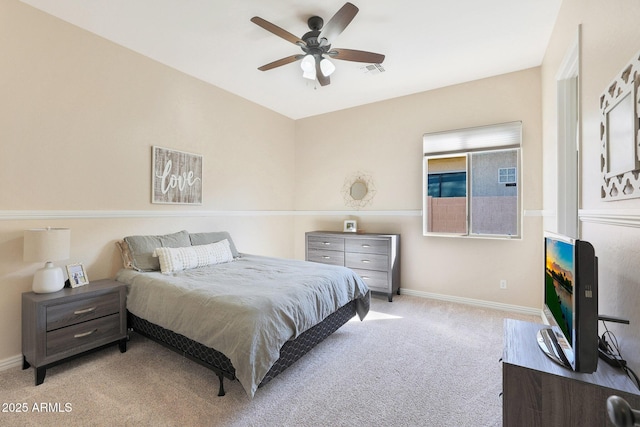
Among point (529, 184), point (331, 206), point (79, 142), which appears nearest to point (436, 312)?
point (529, 184)

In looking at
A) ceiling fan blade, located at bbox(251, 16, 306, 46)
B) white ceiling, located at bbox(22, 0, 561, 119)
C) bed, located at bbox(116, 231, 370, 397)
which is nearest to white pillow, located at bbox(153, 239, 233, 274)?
bed, located at bbox(116, 231, 370, 397)

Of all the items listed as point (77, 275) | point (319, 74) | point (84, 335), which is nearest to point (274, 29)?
point (319, 74)

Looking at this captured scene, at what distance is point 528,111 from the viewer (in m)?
3.44

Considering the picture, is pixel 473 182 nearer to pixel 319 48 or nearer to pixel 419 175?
pixel 419 175

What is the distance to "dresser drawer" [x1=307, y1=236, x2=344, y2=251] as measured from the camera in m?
4.34

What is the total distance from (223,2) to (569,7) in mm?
2663

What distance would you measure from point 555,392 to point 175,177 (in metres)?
3.75

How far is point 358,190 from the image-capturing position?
4.70 m

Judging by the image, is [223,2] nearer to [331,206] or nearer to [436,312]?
[331,206]

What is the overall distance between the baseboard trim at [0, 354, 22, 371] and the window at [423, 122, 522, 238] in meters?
4.38

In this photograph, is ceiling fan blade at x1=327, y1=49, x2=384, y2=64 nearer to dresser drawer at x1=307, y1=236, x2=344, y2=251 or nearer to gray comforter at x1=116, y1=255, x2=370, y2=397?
gray comforter at x1=116, y1=255, x2=370, y2=397

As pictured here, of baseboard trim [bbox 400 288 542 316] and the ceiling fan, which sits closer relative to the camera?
the ceiling fan

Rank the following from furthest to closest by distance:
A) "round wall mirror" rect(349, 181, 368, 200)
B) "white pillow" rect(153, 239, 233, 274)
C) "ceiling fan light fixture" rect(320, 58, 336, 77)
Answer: "round wall mirror" rect(349, 181, 368, 200) → "white pillow" rect(153, 239, 233, 274) → "ceiling fan light fixture" rect(320, 58, 336, 77)

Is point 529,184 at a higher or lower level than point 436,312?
higher
